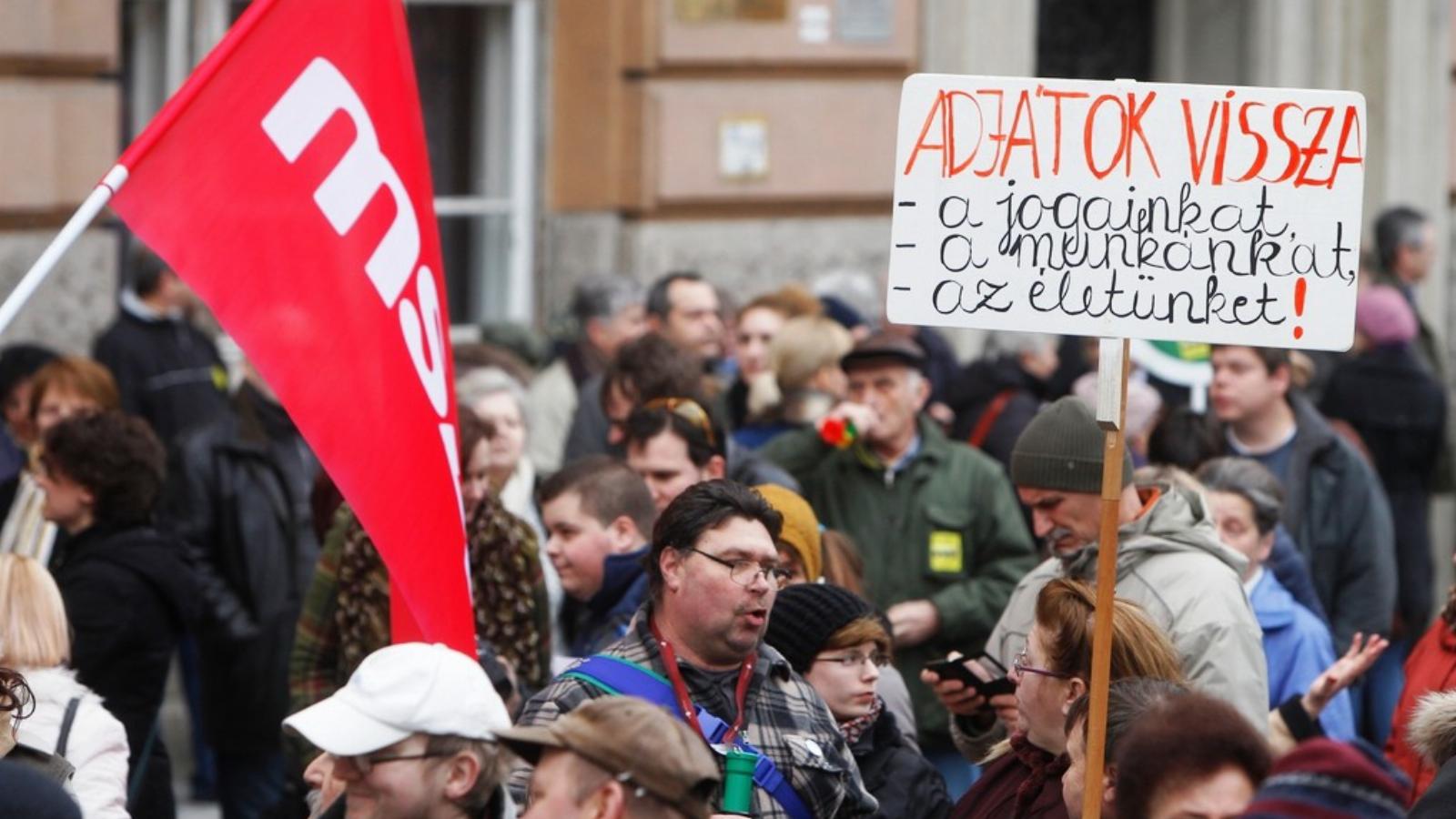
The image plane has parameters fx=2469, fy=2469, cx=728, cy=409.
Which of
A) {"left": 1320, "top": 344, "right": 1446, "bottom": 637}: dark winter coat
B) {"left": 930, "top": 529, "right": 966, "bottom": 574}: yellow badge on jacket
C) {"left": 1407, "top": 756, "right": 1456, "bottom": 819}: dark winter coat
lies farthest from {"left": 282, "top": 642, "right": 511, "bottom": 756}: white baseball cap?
A: {"left": 1320, "top": 344, "right": 1446, "bottom": 637}: dark winter coat

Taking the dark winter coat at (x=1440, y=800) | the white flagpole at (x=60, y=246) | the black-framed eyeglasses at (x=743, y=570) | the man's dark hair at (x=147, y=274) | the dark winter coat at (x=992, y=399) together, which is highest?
the white flagpole at (x=60, y=246)

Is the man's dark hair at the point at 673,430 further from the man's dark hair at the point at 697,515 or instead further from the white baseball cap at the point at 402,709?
the white baseball cap at the point at 402,709

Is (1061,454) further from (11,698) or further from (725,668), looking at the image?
(11,698)

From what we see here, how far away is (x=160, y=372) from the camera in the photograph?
891 centimetres

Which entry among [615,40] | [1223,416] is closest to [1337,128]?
[1223,416]

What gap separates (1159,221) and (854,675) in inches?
45.6

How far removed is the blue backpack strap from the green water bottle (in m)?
0.03

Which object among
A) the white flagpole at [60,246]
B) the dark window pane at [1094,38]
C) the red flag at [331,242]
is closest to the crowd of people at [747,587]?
the red flag at [331,242]

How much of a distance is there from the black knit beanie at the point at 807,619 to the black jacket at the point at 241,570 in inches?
116

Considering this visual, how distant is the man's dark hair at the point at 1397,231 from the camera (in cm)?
1097

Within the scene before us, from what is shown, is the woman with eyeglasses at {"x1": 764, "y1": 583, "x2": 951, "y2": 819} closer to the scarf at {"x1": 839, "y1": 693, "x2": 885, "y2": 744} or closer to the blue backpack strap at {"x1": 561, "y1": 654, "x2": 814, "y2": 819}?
the scarf at {"x1": 839, "y1": 693, "x2": 885, "y2": 744}

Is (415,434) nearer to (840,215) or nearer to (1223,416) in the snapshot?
(1223,416)

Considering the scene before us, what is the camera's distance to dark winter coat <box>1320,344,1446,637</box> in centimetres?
949

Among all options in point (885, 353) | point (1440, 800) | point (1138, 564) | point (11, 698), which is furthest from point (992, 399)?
point (11, 698)
